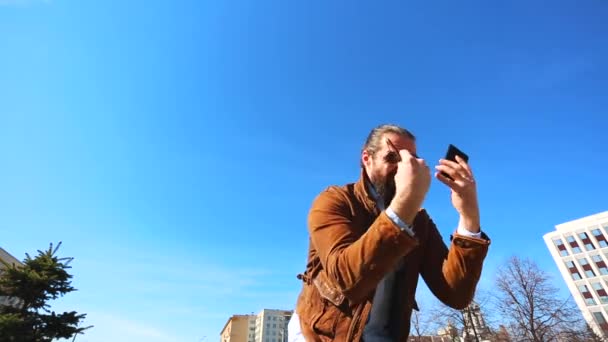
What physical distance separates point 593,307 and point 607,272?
7084mm

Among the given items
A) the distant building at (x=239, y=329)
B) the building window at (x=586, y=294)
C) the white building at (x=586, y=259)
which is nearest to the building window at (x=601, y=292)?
the white building at (x=586, y=259)

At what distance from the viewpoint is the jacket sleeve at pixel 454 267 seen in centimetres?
162

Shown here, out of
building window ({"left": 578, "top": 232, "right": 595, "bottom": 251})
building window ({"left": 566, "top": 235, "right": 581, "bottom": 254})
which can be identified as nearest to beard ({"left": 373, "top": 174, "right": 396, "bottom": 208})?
building window ({"left": 578, "top": 232, "right": 595, "bottom": 251})

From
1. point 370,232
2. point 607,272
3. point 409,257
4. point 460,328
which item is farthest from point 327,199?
point 607,272

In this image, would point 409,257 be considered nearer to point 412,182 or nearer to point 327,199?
point 327,199

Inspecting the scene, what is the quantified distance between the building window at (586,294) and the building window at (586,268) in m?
2.47

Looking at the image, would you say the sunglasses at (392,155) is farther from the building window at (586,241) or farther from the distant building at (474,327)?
the building window at (586,241)

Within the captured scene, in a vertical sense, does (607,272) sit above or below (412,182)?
above

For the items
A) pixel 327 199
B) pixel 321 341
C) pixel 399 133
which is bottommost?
pixel 321 341

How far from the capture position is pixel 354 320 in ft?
4.46

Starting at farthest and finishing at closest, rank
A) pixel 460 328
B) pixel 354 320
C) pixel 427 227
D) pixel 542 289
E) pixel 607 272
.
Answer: pixel 607 272 → pixel 460 328 → pixel 542 289 → pixel 427 227 → pixel 354 320

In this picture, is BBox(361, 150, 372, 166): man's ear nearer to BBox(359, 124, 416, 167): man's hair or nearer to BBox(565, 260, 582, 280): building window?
BBox(359, 124, 416, 167): man's hair

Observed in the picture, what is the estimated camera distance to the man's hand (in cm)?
157

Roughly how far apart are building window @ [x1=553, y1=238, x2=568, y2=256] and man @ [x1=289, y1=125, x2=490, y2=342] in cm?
8364
